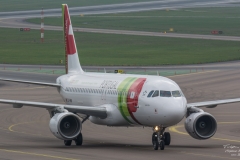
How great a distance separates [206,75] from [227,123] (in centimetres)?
3732

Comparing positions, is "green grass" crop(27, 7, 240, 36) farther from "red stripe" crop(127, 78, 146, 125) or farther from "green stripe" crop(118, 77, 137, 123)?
"red stripe" crop(127, 78, 146, 125)

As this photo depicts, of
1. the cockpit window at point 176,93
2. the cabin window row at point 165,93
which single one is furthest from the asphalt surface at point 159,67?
the cockpit window at point 176,93

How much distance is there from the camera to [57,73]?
94750mm

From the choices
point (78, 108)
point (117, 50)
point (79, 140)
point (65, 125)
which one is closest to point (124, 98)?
point (78, 108)

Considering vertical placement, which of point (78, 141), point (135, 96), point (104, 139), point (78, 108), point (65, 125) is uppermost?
point (135, 96)

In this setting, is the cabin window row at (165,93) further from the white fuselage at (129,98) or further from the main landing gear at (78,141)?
the main landing gear at (78,141)

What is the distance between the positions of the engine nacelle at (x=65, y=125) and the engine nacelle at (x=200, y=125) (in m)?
6.54

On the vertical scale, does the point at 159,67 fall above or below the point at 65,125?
above

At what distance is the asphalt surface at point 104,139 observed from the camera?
3866cm

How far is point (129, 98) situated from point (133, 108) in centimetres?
94

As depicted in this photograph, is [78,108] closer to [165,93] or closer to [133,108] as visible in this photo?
[133,108]

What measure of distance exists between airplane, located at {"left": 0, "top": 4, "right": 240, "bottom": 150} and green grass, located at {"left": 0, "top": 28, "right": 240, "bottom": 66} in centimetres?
6074

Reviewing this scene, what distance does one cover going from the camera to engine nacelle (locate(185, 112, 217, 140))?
137 feet

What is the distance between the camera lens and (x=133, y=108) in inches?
1638
